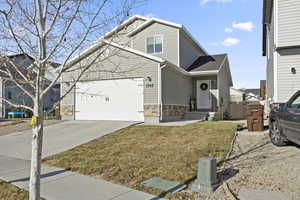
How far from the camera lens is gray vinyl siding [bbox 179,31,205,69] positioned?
17188 millimetres

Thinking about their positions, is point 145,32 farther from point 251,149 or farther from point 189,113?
point 251,149

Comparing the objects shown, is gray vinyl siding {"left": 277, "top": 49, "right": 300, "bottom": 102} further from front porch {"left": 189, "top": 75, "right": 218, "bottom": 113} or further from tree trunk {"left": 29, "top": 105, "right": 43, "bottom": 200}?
tree trunk {"left": 29, "top": 105, "right": 43, "bottom": 200}

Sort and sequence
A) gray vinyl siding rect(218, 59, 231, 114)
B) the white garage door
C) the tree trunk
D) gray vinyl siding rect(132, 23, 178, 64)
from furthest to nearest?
1. gray vinyl siding rect(218, 59, 231, 114)
2. gray vinyl siding rect(132, 23, 178, 64)
3. the white garage door
4. the tree trunk

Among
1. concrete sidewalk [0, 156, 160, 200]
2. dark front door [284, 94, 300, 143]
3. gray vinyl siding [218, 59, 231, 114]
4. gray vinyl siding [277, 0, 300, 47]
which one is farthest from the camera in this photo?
gray vinyl siding [218, 59, 231, 114]

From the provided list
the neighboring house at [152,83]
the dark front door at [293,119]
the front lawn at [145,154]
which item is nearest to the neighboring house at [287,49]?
the front lawn at [145,154]

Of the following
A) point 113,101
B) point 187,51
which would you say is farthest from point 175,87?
point 187,51

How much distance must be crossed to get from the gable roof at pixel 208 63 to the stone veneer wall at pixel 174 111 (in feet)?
9.84

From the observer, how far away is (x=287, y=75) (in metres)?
9.90

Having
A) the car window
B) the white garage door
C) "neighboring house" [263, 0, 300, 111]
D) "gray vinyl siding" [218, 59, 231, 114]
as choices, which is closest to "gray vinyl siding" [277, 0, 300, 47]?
"neighboring house" [263, 0, 300, 111]

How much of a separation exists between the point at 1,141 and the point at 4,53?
7300 mm

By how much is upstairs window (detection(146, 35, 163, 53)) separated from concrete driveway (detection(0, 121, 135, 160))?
769cm

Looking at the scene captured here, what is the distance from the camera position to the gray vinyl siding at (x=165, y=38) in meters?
16.7

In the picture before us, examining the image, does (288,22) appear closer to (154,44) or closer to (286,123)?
(286,123)

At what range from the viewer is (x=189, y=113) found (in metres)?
16.2
